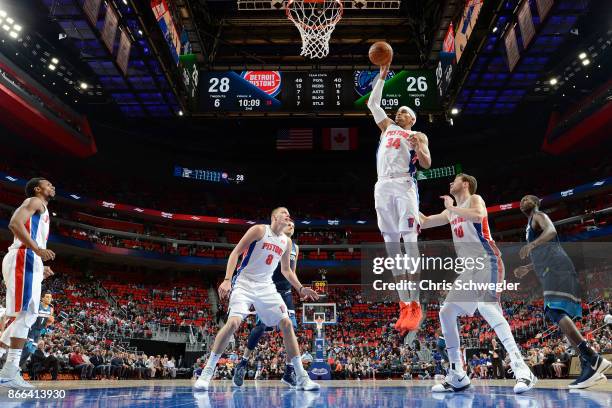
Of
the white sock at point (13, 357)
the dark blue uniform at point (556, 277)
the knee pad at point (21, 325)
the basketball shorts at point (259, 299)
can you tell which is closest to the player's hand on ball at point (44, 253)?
the knee pad at point (21, 325)

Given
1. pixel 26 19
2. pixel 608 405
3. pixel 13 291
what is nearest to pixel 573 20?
pixel 608 405

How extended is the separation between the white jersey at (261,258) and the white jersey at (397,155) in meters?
1.62

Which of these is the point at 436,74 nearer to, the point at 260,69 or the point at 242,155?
the point at 260,69

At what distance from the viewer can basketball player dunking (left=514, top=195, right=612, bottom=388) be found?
18.6 feet

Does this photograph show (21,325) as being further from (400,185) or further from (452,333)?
(452,333)

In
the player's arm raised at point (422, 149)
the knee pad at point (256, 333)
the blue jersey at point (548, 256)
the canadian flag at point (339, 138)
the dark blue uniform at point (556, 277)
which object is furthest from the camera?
the canadian flag at point (339, 138)

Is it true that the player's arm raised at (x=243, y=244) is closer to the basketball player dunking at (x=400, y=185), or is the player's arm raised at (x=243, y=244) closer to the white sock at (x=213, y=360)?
the white sock at (x=213, y=360)

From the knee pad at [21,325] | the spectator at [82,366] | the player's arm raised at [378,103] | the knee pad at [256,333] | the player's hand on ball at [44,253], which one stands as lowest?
the spectator at [82,366]

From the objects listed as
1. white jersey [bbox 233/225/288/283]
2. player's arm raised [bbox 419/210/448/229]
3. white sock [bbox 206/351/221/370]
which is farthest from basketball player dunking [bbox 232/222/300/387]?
player's arm raised [bbox 419/210/448/229]

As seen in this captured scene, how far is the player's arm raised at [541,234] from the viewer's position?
18.1ft

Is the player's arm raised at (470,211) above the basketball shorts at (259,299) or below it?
above

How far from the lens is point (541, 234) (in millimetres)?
5738

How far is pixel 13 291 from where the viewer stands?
5.25 metres

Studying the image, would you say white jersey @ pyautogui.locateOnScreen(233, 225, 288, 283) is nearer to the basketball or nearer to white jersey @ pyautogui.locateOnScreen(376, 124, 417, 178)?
white jersey @ pyautogui.locateOnScreen(376, 124, 417, 178)
